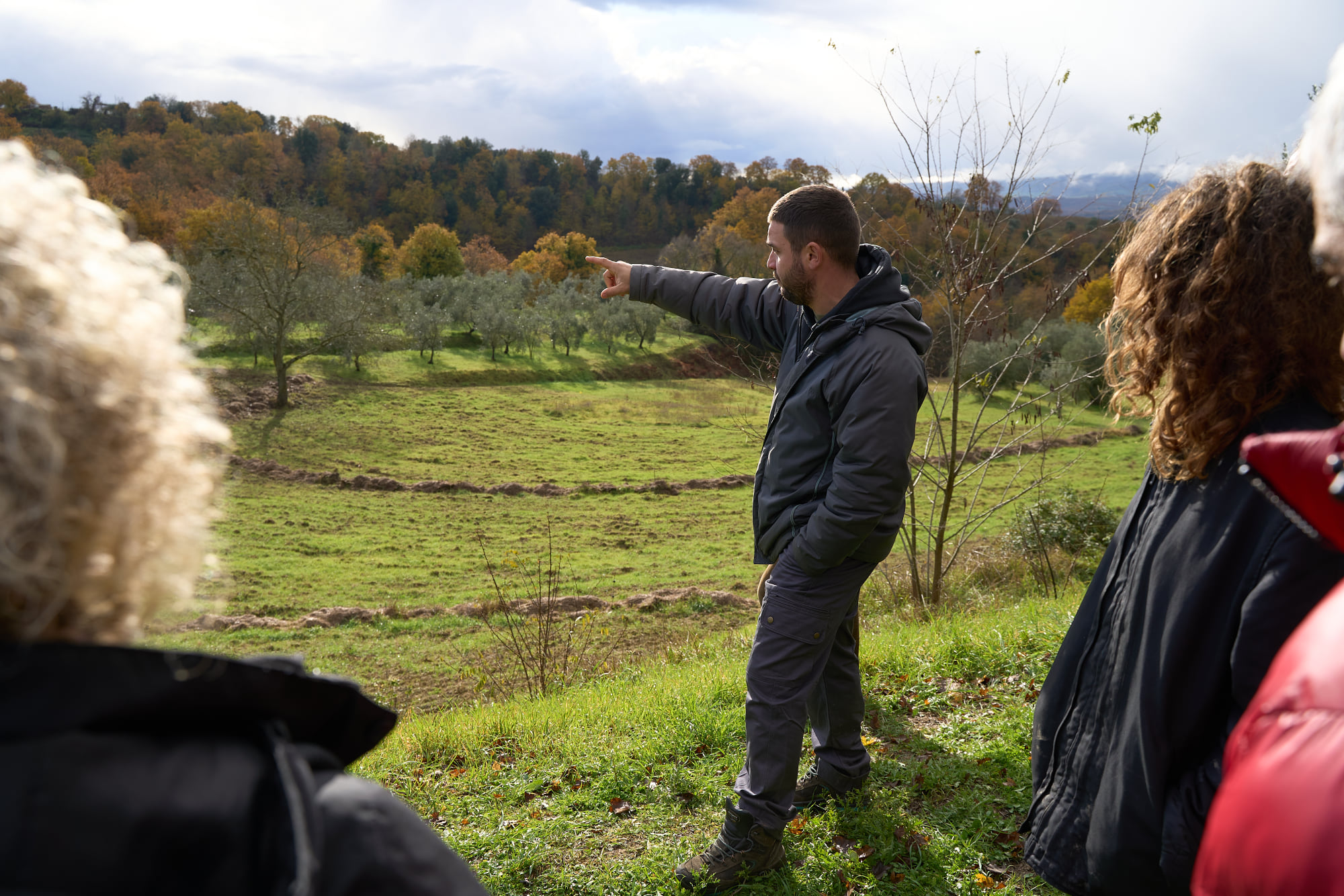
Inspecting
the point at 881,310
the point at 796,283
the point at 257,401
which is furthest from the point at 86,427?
the point at 257,401

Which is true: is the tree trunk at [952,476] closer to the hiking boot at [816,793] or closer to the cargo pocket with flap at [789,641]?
the hiking boot at [816,793]

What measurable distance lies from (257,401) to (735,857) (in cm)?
2948

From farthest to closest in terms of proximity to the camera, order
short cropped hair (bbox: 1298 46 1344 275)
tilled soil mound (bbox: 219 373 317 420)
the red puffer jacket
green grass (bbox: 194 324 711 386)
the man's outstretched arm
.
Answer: green grass (bbox: 194 324 711 386) < tilled soil mound (bbox: 219 373 317 420) < the man's outstretched arm < short cropped hair (bbox: 1298 46 1344 275) < the red puffer jacket

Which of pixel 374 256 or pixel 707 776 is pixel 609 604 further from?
pixel 374 256

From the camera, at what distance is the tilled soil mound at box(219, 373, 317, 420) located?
27641mm

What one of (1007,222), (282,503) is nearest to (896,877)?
(1007,222)

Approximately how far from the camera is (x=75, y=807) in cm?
78

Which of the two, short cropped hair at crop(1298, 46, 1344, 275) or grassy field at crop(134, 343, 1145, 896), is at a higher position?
short cropped hair at crop(1298, 46, 1344, 275)

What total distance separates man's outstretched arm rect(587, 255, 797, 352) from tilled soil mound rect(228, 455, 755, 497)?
18009mm

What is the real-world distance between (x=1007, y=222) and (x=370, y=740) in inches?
274

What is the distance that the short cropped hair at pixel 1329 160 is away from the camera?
1.08m

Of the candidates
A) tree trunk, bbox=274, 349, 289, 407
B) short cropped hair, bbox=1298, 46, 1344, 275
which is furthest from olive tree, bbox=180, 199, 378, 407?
short cropped hair, bbox=1298, 46, 1344, 275

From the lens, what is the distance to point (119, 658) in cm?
87

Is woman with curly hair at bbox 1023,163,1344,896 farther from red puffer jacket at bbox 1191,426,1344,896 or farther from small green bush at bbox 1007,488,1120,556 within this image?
small green bush at bbox 1007,488,1120,556
